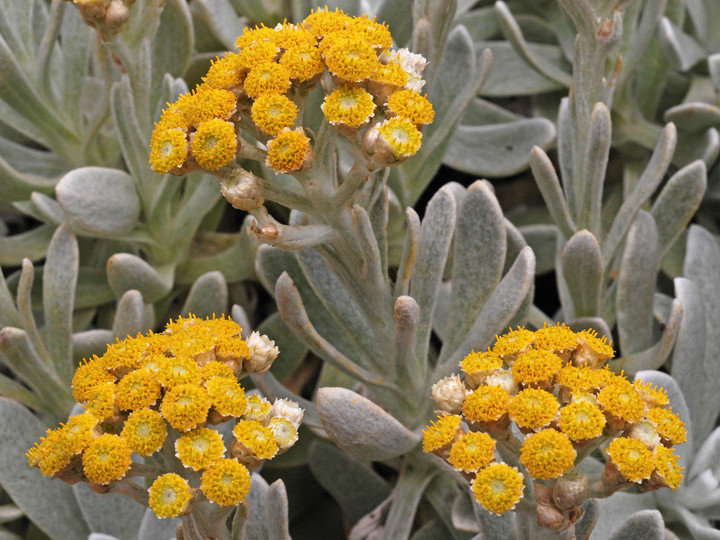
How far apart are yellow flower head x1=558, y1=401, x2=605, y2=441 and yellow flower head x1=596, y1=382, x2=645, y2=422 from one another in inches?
0.7

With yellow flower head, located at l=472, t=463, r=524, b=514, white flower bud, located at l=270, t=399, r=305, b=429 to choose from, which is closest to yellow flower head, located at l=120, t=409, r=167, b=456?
white flower bud, located at l=270, t=399, r=305, b=429

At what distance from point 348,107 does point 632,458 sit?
1.76 feet

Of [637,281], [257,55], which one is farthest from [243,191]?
[637,281]

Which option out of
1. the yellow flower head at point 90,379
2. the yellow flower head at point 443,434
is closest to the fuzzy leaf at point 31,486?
the yellow flower head at point 90,379

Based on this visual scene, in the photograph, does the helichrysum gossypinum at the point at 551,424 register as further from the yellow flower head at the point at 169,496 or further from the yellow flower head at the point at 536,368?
the yellow flower head at the point at 169,496

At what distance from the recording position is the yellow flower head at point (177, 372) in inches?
→ 40.1

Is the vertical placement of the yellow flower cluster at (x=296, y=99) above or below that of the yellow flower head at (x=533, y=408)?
above

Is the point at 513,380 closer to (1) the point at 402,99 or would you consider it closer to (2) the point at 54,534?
(1) the point at 402,99

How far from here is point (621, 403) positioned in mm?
1005

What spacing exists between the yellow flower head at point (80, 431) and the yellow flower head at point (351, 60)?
52 cm

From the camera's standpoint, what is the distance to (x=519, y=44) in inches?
70.2

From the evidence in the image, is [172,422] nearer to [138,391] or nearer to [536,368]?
[138,391]

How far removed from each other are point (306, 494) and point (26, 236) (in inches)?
31.2

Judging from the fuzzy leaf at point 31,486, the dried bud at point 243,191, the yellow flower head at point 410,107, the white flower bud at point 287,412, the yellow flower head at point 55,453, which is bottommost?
the fuzzy leaf at point 31,486
